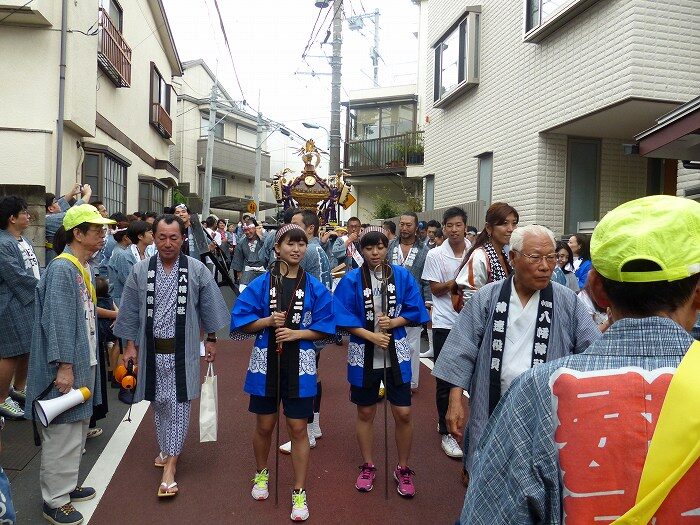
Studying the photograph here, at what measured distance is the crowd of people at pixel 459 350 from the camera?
131cm

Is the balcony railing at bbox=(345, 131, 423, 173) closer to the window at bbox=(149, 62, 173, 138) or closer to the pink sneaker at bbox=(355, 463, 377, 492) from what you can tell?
the window at bbox=(149, 62, 173, 138)

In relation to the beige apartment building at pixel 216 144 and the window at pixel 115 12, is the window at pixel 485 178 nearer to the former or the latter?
the window at pixel 115 12

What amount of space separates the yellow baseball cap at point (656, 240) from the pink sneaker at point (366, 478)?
11.2 feet

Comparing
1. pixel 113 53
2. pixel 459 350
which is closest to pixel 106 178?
pixel 113 53

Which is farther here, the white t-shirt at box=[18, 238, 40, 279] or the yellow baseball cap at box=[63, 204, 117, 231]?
the white t-shirt at box=[18, 238, 40, 279]

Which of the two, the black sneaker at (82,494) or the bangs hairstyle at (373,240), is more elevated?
the bangs hairstyle at (373,240)

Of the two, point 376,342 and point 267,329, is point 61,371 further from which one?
point 376,342

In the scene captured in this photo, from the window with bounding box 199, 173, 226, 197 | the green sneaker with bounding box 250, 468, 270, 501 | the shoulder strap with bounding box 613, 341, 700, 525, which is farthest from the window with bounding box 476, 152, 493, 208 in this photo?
the window with bounding box 199, 173, 226, 197

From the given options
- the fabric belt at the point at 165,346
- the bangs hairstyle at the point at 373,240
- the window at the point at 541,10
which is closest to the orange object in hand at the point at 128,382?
the fabric belt at the point at 165,346

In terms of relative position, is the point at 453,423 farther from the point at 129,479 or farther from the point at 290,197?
the point at 290,197

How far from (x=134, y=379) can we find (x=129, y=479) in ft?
2.56

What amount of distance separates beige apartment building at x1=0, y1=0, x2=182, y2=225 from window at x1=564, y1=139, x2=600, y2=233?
27.9 feet

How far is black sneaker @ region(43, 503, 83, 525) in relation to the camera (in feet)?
12.2

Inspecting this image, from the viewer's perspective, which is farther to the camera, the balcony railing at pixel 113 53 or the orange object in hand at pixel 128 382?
the balcony railing at pixel 113 53
